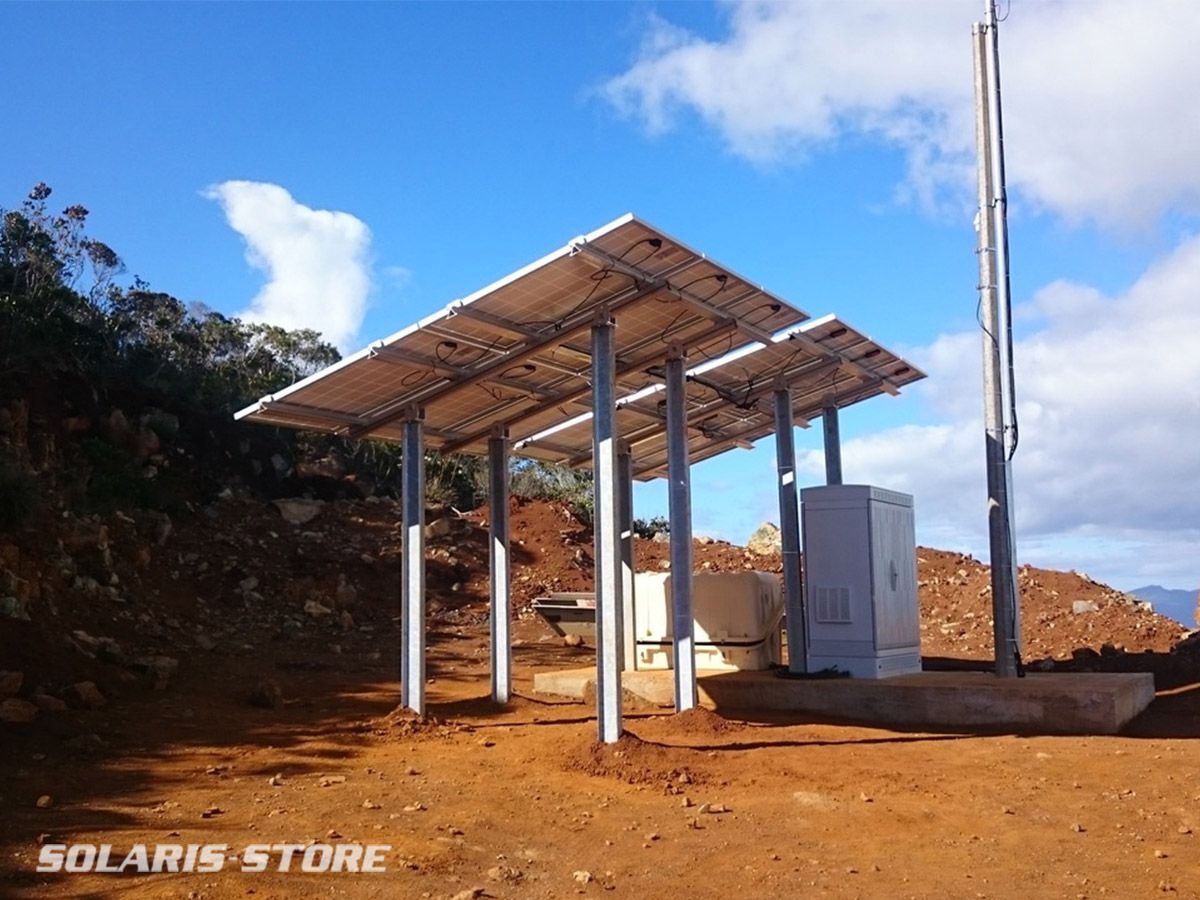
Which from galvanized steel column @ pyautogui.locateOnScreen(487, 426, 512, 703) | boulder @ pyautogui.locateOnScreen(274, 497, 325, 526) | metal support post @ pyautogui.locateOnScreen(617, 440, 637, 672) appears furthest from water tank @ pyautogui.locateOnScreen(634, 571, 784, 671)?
boulder @ pyautogui.locateOnScreen(274, 497, 325, 526)

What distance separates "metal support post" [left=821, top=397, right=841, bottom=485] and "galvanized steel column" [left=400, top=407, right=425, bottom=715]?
247 inches

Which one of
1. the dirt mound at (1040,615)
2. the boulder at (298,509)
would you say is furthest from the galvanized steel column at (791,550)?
the boulder at (298,509)

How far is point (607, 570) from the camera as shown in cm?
1105

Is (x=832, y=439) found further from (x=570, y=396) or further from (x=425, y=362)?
(x=425, y=362)

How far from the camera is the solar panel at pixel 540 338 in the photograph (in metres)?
11.0

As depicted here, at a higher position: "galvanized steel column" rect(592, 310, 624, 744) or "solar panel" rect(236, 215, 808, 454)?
"solar panel" rect(236, 215, 808, 454)

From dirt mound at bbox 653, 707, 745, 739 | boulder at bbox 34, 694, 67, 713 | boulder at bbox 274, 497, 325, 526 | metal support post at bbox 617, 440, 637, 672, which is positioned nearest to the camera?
boulder at bbox 34, 694, 67, 713

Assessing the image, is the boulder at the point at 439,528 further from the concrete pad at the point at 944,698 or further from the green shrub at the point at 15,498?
the concrete pad at the point at 944,698

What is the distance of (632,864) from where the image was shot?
23.4 ft

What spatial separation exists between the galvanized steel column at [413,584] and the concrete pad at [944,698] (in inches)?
124

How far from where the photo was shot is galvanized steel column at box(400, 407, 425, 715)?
1300 centimetres

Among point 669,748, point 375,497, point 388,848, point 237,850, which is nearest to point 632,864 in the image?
point 388,848

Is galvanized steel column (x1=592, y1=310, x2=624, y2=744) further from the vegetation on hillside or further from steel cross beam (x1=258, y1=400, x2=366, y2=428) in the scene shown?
the vegetation on hillside

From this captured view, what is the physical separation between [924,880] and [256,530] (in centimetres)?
2321
